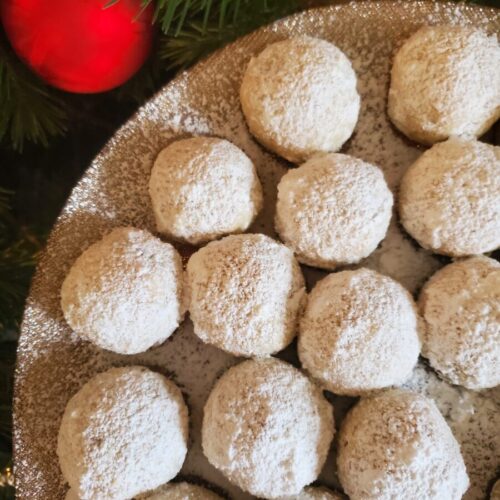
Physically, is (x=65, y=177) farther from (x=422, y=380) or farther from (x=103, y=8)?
(x=422, y=380)

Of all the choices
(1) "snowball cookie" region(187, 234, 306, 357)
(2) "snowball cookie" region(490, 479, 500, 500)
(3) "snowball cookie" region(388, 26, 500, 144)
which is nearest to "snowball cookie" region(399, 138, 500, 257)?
(3) "snowball cookie" region(388, 26, 500, 144)

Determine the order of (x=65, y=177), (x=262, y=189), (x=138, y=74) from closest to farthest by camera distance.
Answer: (x=262, y=189), (x=138, y=74), (x=65, y=177)

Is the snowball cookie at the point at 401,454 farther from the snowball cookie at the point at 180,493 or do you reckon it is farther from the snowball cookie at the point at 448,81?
the snowball cookie at the point at 448,81

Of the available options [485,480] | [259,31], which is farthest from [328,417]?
[259,31]

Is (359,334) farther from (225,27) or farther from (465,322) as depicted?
(225,27)

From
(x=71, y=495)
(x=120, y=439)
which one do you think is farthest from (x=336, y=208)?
(x=71, y=495)
